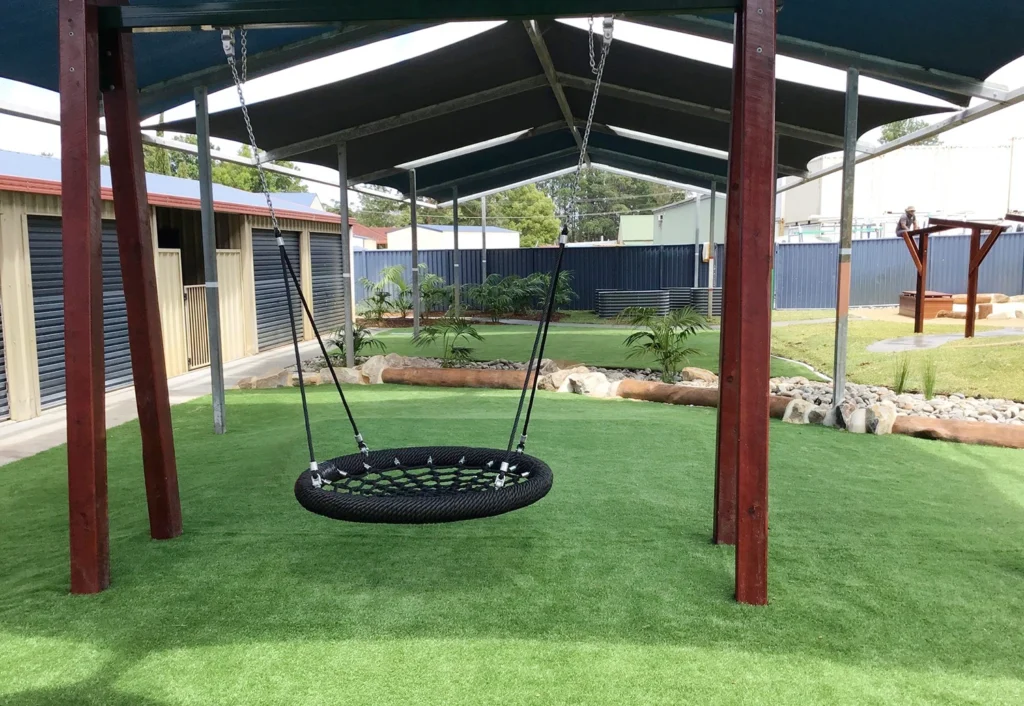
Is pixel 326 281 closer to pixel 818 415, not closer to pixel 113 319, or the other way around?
pixel 113 319

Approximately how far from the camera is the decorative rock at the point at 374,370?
7508mm

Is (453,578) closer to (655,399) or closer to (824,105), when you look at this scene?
(655,399)

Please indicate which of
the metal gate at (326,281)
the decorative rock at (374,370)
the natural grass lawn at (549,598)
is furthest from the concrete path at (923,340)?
the metal gate at (326,281)

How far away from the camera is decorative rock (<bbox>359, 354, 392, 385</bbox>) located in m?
7.51

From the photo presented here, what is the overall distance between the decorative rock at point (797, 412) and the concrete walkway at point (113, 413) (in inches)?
168

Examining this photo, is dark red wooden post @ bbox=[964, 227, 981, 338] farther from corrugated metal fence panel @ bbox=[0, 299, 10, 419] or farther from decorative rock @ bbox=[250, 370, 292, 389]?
corrugated metal fence panel @ bbox=[0, 299, 10, 419]

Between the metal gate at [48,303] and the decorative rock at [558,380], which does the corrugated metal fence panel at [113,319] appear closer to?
the metal gate at [48,303]

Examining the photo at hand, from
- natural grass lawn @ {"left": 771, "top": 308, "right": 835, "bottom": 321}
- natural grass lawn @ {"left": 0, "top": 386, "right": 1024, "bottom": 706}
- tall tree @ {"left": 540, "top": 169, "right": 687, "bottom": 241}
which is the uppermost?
tall tree @ {"left": 540, "top": 169, "right": 687, "bottom": 241}

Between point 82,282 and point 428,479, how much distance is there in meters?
1.55

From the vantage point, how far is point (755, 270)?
2.40 m

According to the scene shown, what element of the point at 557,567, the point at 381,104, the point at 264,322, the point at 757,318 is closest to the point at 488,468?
the point at 557,567

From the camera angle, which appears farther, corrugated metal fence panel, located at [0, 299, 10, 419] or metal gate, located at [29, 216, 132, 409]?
metal gate, located at [29, 216, 132, 409]

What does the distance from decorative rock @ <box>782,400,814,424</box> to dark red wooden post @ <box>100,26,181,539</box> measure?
4184mm

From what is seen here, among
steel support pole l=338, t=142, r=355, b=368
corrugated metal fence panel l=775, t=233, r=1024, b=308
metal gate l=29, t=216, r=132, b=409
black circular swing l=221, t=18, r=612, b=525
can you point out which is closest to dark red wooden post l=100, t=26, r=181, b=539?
black circular swing l=221, t=18, r=612, b=525
